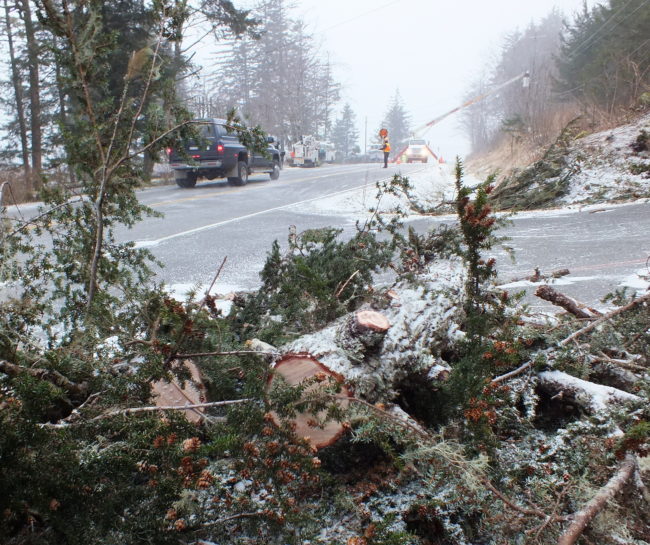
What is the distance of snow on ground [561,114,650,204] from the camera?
9.05 m

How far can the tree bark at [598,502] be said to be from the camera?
133 centimetres

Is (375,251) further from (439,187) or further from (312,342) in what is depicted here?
(439,187)

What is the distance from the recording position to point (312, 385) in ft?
6.61

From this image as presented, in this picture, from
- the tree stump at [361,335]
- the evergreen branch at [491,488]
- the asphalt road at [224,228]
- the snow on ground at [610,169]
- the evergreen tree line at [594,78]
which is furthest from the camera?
the evergreen tree line at [594,78]

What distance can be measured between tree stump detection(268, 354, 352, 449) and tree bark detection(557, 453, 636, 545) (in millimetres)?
799

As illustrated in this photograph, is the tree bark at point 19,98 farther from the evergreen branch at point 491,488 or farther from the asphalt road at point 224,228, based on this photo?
the evergreen branch at point 491,488

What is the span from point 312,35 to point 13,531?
53.1 m

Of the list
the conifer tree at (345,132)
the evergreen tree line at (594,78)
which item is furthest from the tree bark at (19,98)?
the conifer tree at (345,132)

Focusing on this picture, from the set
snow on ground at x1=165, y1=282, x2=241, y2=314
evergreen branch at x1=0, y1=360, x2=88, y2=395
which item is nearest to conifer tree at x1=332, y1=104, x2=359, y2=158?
snow on ground at x1=165, y1=282, x2=241, y2=314

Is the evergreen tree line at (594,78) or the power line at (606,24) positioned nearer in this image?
the evergreen tree line at (594,78)

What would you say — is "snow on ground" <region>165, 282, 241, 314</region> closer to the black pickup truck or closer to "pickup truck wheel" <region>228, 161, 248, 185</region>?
the black pickup truck

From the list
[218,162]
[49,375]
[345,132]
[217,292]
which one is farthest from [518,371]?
[345,132]

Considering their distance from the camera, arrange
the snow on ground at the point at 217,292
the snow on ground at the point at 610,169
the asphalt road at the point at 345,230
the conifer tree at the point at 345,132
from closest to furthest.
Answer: the snow on ground at the point at 217,292 → the asphalt road at the point at 345,230 → the snow on ground at the point at 610,169 → the conifer tree at the point at 345,132

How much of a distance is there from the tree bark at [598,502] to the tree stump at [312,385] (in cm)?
80
